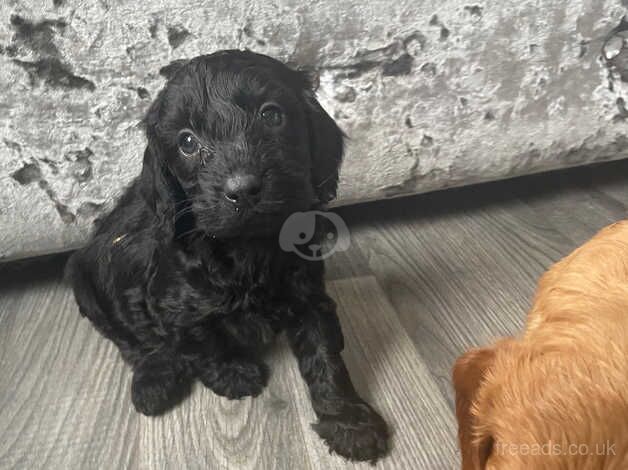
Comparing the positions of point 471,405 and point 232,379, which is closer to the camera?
point 471,405

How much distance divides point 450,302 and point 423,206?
2.03ft

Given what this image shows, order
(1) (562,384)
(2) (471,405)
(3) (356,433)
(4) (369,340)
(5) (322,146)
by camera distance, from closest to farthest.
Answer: (1) (562,384) < (2) (471,405) < (3) (356,433) < (5) (322,146) < (4) (369,340)

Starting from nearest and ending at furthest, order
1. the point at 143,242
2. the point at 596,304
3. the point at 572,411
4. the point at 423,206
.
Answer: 1. the point at 572,411
2. the point at 596,304
3. the point at 143,242
4. the point at 423,206

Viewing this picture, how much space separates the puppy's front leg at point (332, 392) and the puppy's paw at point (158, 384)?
0.30 meters

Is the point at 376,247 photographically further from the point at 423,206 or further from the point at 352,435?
the point at 352,435

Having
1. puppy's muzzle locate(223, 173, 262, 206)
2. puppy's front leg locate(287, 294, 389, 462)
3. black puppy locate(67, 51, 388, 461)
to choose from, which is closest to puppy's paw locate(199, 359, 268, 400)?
black puppy locate(67, 51, 388, 461)

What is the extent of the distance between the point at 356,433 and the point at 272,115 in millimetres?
686

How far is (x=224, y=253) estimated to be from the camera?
1339 millimetres

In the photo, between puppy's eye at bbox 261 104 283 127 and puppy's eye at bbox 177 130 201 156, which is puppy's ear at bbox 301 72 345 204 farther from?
puppy's eye at bbox 177 130 201 156

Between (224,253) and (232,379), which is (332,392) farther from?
(224,253)

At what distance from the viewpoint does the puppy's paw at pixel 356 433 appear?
4.05 ft

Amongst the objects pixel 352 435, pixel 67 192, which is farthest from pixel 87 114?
pixel 352 435

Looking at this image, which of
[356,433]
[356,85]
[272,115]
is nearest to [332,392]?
[356,433]

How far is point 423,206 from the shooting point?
223 centimetres
